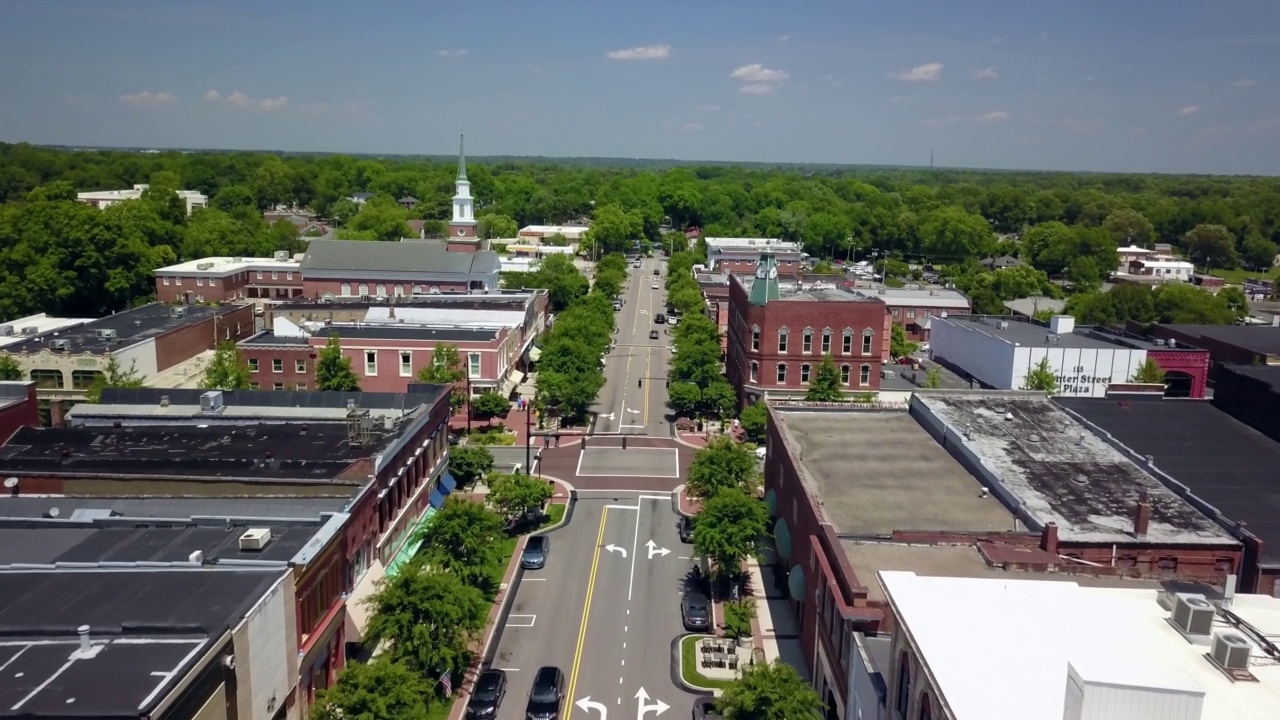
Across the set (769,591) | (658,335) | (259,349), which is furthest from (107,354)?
(658,335)

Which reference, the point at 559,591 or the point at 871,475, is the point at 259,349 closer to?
the point at 559,591

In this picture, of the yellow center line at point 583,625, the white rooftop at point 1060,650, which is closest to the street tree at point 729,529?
the yellow center line at point 583,625

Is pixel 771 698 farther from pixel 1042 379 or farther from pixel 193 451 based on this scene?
pixel 1042 379

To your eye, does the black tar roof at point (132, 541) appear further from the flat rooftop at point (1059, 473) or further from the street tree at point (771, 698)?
the flat rooftop at point (1059, 473)

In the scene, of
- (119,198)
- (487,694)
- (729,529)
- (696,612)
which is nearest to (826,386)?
(729,529)

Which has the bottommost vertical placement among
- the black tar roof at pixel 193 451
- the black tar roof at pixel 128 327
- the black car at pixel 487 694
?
the black car at pixel 487 694

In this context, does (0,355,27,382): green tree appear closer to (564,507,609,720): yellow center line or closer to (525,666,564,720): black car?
(564,507,609,720): yellow center line
